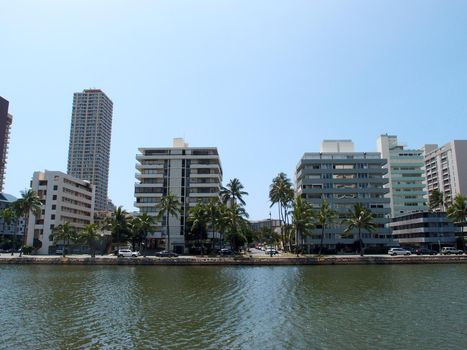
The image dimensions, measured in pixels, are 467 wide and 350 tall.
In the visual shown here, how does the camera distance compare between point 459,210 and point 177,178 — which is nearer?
point 459,210

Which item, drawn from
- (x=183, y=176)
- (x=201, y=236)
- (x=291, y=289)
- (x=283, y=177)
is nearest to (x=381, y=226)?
(x=283, y=177)

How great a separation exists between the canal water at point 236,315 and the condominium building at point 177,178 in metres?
80.5

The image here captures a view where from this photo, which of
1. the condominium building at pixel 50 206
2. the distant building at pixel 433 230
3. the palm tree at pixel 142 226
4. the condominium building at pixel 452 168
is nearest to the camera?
the palm tree at pixel 142 226

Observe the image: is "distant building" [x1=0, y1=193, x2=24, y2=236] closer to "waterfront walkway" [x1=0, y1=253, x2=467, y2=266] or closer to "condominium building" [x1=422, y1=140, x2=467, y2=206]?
"waterfront walkway" [x1=0, y1=253, x2=467, y2=266]

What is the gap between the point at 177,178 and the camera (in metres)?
136

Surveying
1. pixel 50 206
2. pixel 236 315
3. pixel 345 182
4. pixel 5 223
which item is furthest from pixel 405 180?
pixel 5 223

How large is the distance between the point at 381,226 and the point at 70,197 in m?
110

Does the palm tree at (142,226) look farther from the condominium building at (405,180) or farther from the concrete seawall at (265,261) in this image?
the condominium building at (405,180)

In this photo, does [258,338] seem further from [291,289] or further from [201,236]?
[201,236]

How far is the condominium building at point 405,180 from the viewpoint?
546ft

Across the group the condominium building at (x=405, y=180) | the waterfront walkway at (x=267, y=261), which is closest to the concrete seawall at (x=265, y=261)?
the waterfront walkway at (x=267, y=261)

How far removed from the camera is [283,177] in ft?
390

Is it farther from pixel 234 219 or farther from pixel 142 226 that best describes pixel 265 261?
pixel 142 226

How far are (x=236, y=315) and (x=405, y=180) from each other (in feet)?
518
